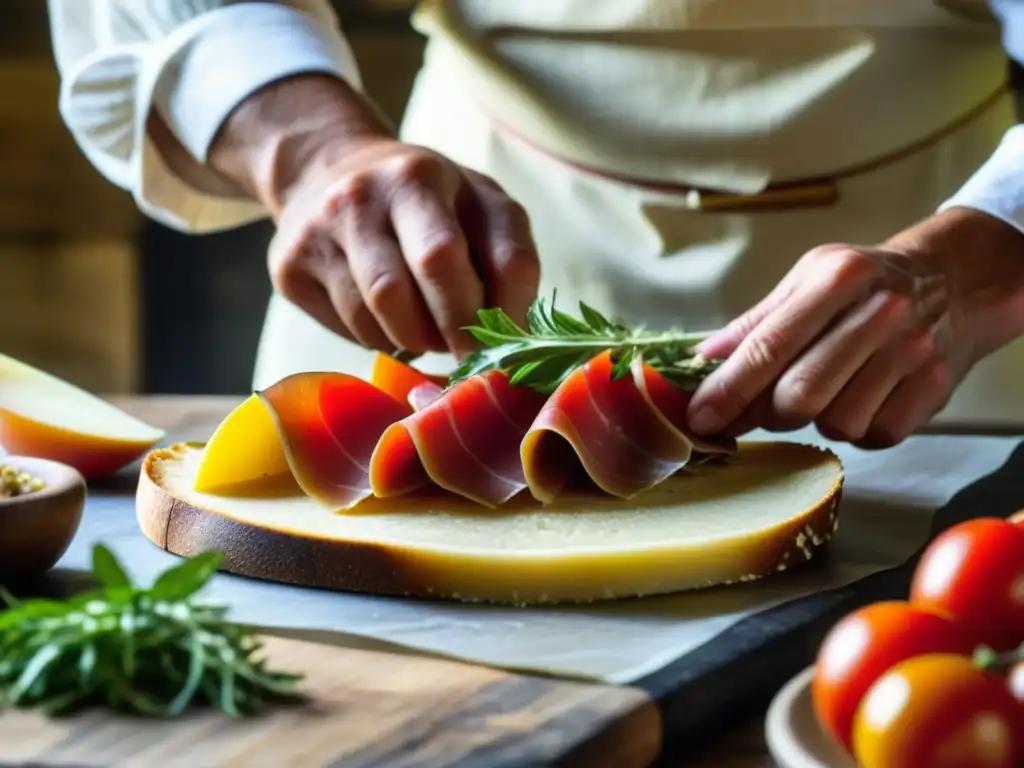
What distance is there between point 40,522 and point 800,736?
0.76 m

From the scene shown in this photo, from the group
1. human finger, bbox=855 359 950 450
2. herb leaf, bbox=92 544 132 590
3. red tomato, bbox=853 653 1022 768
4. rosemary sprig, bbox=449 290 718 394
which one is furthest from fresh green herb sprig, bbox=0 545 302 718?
human finger, bbox=855 359 950 450

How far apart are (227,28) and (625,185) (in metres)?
0.63

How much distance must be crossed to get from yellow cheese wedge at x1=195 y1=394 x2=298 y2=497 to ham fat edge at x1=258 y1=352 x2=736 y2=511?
0.04 meters

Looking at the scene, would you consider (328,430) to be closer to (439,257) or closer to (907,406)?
(439,257)

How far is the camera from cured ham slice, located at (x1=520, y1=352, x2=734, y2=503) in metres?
1.50

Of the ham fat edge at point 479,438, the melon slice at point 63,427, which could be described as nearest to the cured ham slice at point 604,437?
the ham fat edge at point 479,438

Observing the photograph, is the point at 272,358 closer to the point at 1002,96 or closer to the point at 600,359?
the point at 600,359

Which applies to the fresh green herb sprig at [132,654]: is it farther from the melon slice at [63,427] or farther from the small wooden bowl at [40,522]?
the melon slice at [63,427]

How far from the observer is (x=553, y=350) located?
1.63 m

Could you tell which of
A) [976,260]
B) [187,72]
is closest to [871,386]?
[976,260]

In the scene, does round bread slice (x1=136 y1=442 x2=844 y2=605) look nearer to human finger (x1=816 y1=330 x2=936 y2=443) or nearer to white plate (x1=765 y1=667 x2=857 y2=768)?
human finger (x1=816 y1=330 x2=936 y2=443)

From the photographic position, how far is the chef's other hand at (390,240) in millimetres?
1757

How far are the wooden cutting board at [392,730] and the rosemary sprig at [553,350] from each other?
0.53 m

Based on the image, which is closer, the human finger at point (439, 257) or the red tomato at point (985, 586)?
the red tomato at point (985, 586)
